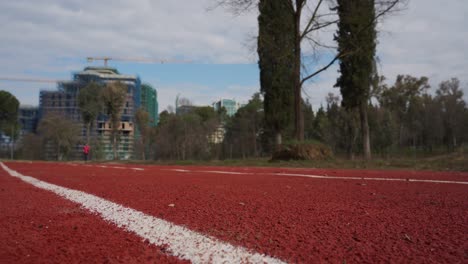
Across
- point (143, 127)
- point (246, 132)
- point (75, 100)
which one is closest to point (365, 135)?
point (246, 132)

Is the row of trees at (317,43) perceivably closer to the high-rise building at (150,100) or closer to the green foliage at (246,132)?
the green foliage at (246,132)

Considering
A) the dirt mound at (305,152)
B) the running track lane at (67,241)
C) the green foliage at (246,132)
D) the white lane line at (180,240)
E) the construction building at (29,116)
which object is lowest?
the running track lane at (67,241)

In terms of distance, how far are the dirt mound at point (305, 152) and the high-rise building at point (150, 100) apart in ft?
235

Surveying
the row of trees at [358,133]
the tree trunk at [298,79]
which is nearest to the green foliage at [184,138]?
the row of trees at [358,133]

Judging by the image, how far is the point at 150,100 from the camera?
90438 millimetres

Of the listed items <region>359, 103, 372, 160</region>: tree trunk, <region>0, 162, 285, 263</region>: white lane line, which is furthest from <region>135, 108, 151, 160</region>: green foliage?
<region>0, 162, 285, 263</region>: white lane line

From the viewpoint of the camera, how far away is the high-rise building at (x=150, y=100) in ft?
280

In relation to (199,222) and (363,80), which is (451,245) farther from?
(363,80)

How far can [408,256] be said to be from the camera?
135 cm

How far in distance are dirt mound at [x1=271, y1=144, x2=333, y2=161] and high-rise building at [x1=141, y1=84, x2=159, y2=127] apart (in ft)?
235

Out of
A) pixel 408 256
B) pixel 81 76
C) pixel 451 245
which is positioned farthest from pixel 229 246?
pixel 81 76

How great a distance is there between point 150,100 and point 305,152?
82905 mm

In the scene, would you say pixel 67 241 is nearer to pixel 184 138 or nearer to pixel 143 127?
pixel 184 138

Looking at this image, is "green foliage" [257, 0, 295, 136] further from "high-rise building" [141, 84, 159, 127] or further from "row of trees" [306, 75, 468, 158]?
"high-rise building" [141, 84, 159, 127]
